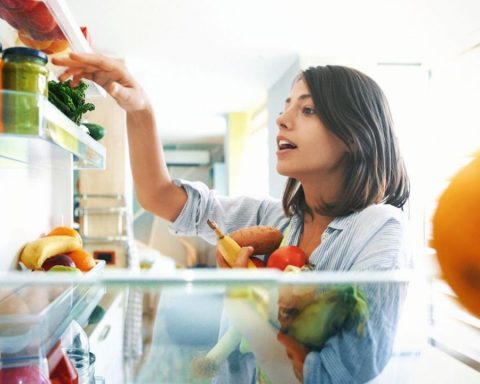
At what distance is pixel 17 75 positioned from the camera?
1.55ft

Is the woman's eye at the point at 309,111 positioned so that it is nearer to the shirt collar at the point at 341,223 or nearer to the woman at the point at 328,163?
the woman at the point at 328,163

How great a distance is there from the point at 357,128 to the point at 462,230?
393 millimetres

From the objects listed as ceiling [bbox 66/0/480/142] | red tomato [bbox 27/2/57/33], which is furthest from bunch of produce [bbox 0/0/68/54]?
ceiling [bbox 66/0/480/142]

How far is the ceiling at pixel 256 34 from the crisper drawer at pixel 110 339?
6.61 feet

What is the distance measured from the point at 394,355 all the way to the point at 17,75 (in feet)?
1.33

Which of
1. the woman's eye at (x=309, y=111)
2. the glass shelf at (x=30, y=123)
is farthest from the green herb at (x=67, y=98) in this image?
the woman's eye at (x=309, y=111)

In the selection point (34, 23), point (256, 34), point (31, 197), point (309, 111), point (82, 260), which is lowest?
point (82, 260)

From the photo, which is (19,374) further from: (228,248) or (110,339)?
(228,248)

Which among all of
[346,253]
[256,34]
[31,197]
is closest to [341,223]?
[346,253]

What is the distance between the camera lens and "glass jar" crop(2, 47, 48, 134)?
1.39 ft

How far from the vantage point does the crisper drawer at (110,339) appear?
269mm

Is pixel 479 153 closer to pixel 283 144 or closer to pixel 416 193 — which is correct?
pixel 283 144

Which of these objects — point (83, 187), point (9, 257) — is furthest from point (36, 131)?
point (83, 187)

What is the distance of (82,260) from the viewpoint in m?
0.85
